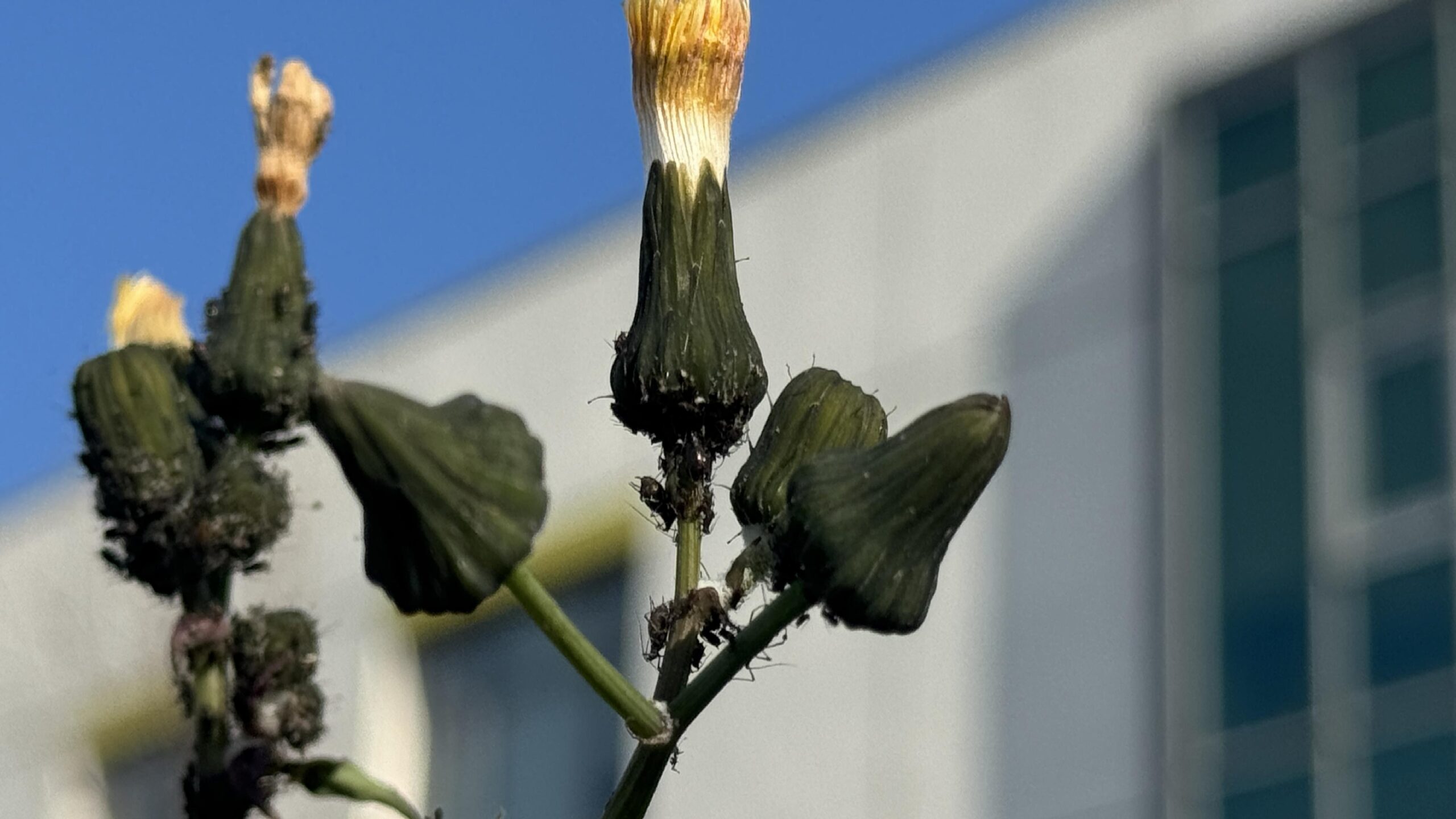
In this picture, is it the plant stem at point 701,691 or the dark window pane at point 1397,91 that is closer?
the plant stem at point 701,691

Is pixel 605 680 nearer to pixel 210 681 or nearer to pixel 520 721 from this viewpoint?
pixel 210 681

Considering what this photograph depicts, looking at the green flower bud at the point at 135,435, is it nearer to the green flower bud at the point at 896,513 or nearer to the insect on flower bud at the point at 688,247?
the insect on flower bud at the point at 688,247

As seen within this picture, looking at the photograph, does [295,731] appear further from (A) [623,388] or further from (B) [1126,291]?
(B) [1126,291]

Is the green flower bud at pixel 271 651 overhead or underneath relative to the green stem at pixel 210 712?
overhead

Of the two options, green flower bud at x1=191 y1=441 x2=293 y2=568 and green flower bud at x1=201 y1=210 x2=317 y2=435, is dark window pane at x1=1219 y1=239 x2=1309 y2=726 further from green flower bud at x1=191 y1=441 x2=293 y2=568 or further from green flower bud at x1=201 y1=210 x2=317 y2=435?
green flower bud at x1=191 y1=441 x2=293 y2=568

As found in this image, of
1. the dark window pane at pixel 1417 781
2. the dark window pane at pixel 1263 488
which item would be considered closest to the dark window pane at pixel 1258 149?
the dark window pane at pixel 1263 488

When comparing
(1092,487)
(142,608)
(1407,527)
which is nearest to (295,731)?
(1407,527)

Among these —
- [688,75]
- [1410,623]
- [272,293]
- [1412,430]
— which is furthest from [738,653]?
[1412,430]

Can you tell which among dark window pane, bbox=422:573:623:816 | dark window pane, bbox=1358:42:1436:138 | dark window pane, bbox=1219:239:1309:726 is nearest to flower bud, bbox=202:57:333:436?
dark window pane, bbox=1219:239:1309:726
